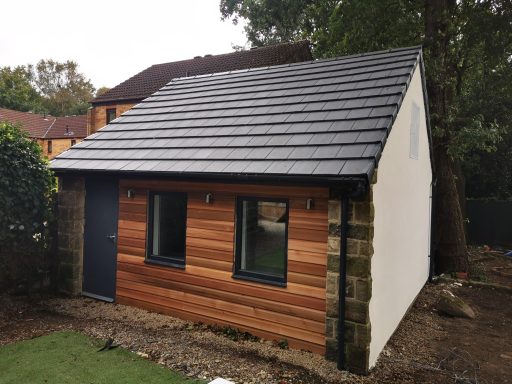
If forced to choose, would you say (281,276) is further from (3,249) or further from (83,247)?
(3,249)

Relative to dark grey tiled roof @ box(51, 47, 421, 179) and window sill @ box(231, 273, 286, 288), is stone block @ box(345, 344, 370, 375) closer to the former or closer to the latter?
window sill @ box(231, 273, 286, 288)

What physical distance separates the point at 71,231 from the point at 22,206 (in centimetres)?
110

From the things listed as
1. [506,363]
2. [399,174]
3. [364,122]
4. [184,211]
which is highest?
[364,122]

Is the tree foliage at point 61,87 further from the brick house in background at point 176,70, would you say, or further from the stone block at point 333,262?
the stone block at point 333,262

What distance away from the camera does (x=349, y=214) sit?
208 inches

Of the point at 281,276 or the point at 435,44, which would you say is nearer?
the point at 281,276

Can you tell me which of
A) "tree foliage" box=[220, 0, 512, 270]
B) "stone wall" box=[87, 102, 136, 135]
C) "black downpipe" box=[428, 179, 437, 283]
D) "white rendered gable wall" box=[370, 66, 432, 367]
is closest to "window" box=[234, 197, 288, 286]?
"white rendered gable wall" box=[370, 66, 432, 367]

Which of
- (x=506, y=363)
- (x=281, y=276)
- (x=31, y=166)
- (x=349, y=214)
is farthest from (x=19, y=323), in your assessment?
(x=506, y=363)

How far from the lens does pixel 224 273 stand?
6.50m

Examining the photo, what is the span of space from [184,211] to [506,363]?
5971mm

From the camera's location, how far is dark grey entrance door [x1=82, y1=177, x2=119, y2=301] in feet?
25.9

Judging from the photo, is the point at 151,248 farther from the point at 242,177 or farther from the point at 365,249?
the point at 365,249

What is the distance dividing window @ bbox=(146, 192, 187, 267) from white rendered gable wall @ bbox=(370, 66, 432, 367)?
3616 millimetres

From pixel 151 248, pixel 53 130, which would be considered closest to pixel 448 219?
pixel 151 248
